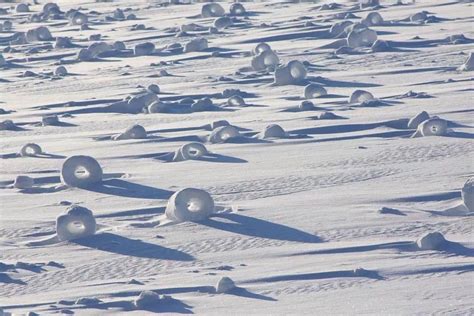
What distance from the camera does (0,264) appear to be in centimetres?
649

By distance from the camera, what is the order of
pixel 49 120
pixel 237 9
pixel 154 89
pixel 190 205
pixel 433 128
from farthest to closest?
pixel 237 9
pixel 154 89
pixel 49 120
pixel 433 128
pixel 190 205

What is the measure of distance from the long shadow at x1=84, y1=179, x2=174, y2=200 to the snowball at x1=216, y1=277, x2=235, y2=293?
1.90 m

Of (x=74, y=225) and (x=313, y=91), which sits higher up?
(x=74, y=225)

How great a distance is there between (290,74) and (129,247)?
5.12 m

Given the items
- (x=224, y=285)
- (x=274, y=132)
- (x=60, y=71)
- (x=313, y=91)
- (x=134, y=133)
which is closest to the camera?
(x=224, y=285)

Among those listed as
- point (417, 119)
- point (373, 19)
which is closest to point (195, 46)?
point (373, 19)

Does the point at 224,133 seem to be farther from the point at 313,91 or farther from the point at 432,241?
the point at 432,241

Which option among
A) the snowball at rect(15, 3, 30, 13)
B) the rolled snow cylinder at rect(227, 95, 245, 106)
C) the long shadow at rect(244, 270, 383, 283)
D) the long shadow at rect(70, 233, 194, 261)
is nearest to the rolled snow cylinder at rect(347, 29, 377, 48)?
the rolled snow cylinder at rect(227, 95, 245, 106)

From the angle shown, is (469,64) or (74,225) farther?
(469,64)

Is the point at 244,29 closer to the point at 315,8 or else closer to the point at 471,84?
the point at 315,8

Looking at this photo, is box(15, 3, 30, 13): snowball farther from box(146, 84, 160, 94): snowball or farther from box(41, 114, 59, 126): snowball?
box(41, 114, 59, 126): snowball

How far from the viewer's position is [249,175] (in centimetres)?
822

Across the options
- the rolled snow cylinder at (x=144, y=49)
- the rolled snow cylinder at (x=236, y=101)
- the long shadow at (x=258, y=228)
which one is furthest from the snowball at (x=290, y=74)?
the long shadow at (x=258, y=228)

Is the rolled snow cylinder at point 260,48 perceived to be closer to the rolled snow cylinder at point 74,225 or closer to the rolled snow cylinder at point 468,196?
the rolled snow cylinder at point 468,196
